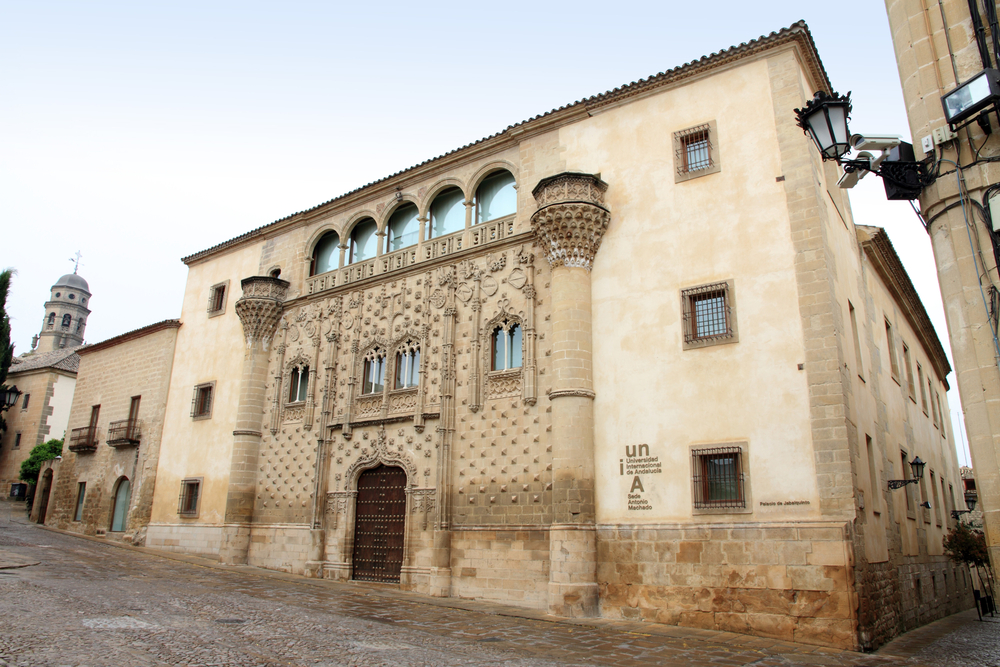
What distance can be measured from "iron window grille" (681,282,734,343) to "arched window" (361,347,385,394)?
27.8 feet

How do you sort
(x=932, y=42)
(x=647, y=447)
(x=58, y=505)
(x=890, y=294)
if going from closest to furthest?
(x=932, y=42) < (x=647, y=447) < (x=890, y=294) < (x=58, y=505)

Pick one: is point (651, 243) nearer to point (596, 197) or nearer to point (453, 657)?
point (596, 197)

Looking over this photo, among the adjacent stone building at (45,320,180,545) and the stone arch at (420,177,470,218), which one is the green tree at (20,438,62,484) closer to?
the adjacent stone building at (45,320,180,545)

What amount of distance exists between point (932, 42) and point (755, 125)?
6620 millimetres

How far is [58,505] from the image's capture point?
2761 cm

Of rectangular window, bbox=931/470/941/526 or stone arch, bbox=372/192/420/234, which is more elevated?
stone arch, bbox=372/192/420/234

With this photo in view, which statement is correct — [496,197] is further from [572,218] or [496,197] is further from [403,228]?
[572,218]

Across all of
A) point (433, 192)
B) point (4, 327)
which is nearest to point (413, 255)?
point (433, 192)

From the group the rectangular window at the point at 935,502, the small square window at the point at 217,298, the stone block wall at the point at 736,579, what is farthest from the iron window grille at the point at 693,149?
the small square window at the point at 217,298

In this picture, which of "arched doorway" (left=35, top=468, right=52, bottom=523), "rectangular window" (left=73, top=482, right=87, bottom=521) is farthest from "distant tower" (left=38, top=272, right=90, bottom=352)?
"rectangular window" (left=73, top=482, right=87, bottom=521)

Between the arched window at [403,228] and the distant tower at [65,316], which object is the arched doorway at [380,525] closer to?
the arched window at [403,228]

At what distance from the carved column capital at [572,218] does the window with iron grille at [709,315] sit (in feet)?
8.00

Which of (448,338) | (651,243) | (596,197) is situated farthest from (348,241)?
(651,243)

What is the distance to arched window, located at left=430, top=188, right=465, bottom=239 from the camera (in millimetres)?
18562
